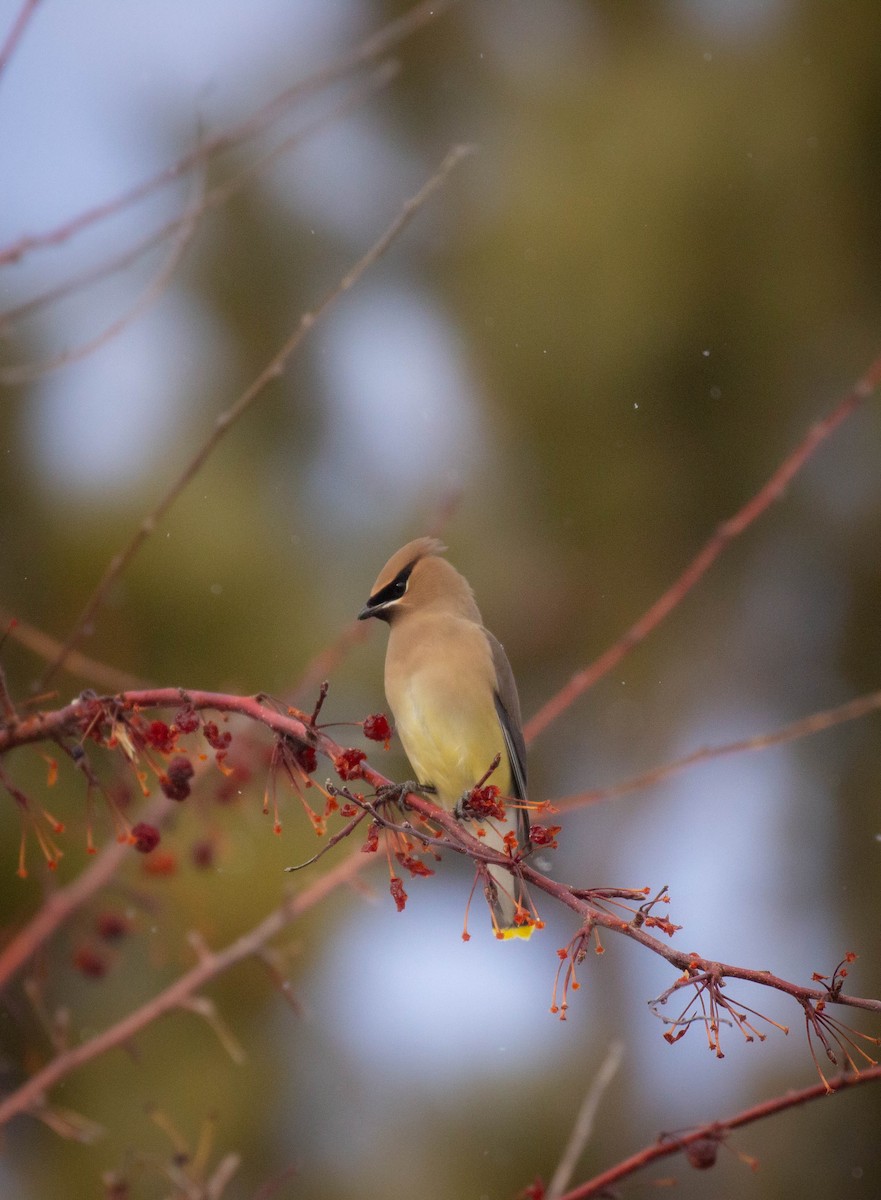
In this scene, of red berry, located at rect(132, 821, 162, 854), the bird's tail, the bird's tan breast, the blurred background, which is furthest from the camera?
the blurred background

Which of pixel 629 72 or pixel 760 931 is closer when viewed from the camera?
pixel 760 931

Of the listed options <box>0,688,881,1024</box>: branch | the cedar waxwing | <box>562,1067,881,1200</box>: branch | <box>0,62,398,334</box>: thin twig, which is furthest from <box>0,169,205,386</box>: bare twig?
<box>562,1067,881,1200</box>: branch

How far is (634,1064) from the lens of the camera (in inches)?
156

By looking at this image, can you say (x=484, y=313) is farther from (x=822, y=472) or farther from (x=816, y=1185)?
(x=816, y=1185)

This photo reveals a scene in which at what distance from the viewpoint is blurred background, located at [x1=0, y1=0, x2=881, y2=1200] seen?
2.99 metres

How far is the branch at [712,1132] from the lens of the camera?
3.69 feet

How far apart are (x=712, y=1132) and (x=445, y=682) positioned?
2.08ft

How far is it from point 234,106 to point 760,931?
3764 mm

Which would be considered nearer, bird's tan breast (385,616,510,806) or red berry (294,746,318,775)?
red berry (294,746,318,775)

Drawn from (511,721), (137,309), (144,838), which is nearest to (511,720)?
(511,721)

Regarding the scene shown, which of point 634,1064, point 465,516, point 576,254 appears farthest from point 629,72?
point 634,1064

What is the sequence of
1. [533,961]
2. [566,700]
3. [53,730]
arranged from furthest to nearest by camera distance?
[533,961] → [566,700] → [53,730]

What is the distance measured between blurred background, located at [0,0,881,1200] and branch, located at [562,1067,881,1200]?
0.97ft

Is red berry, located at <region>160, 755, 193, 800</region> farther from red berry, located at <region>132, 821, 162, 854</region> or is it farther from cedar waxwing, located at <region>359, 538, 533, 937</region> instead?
cedar waxwing, located at <region>359, 538, 533, 937</region>
